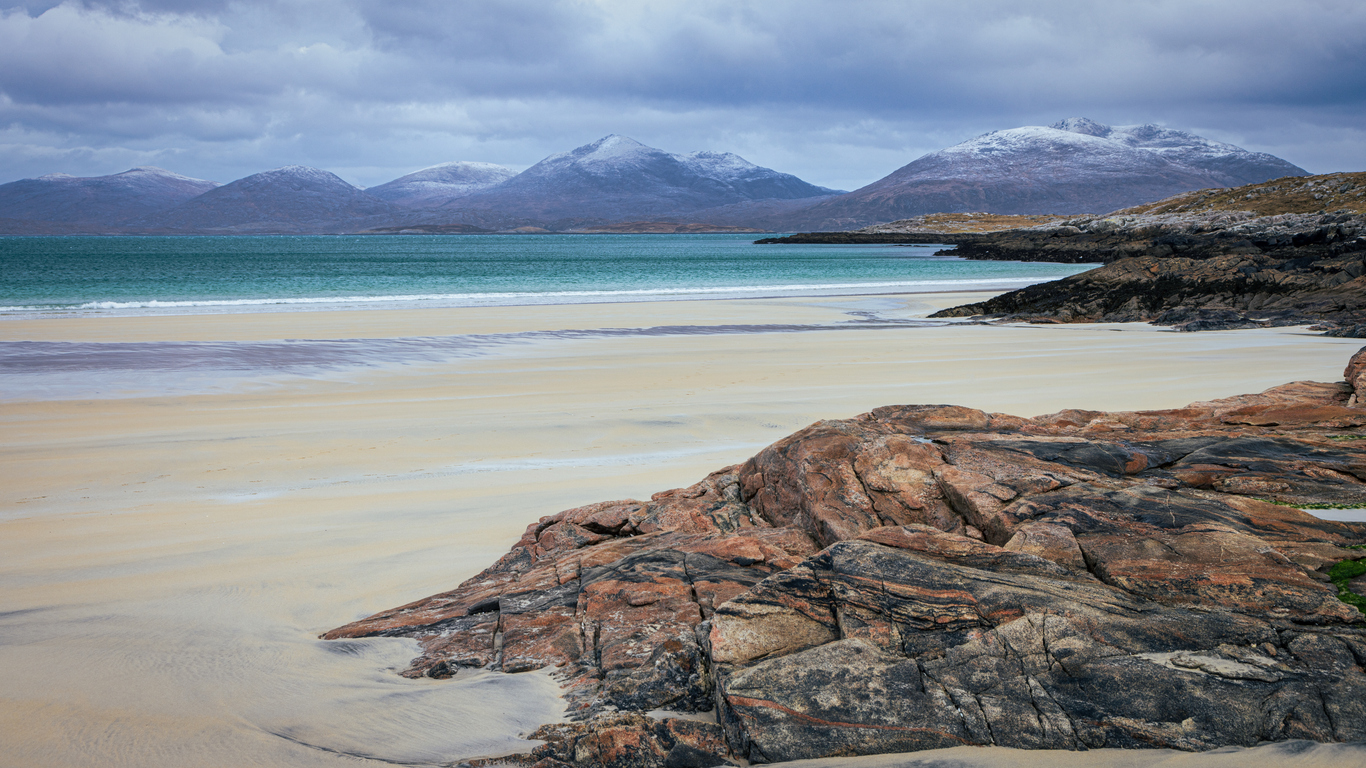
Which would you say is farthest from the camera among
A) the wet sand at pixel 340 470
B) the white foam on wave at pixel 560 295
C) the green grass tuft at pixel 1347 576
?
the white foam on wave at pixel 560 295

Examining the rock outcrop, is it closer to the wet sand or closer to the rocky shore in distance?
the wet sand

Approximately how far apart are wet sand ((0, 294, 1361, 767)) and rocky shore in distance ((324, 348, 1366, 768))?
22 cm

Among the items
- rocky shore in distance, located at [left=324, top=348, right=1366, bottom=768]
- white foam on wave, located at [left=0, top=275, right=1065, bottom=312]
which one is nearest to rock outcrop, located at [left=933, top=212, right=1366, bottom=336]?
white foam on wave, located at [left=0, top=275, right=1065, bottom=312]

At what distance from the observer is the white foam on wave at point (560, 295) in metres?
31.4

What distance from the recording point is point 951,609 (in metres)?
3.26

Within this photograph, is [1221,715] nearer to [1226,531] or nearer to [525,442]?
[1226,531]

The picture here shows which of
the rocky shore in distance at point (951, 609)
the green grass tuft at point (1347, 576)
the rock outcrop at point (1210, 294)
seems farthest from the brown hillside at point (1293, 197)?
the green grass tuft at point (1347, 576)

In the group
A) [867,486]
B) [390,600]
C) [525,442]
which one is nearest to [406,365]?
[525,442]

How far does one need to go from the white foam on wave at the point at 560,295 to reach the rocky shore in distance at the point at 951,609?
29.5 meters

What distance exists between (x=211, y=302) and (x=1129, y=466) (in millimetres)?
35917

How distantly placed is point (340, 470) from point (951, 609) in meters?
6.97

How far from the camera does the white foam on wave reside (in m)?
31.4

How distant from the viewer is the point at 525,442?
9.52m

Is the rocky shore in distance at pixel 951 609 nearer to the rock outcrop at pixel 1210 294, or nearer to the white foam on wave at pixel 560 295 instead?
the rock outcrop at pixel 1210 294
